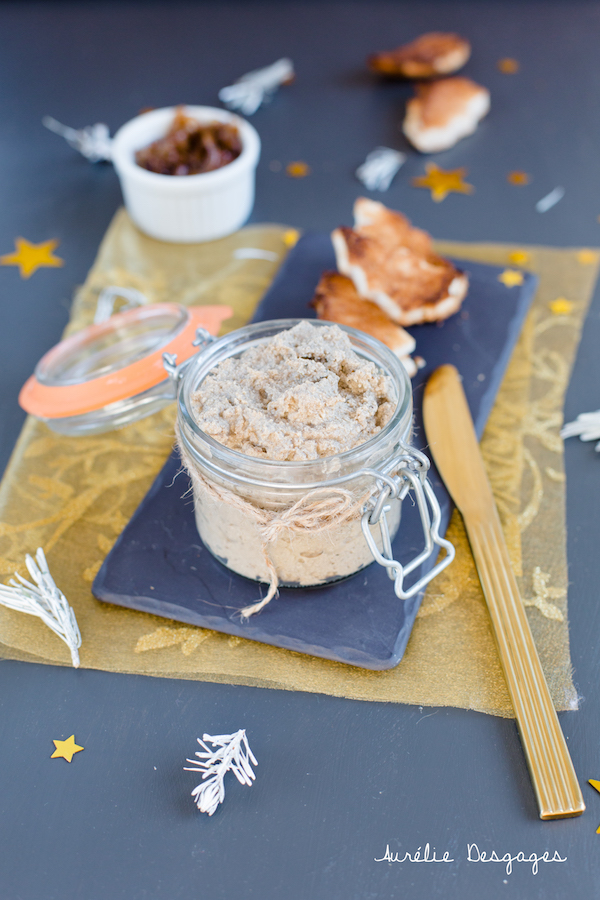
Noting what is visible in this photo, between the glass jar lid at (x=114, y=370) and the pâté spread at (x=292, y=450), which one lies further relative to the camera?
the glass jar lid at (x=114, y=370)

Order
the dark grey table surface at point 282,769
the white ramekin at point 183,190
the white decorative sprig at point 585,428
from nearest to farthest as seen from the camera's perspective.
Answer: the dark grey table surface at point 282,769
the white decorative sprig at point 585,428
the white ramekin at point 183,190

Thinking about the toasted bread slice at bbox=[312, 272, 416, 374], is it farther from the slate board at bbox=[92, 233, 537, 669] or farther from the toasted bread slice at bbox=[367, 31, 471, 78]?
the toasted bread slice at bbox=[367, 31, 471, 78]

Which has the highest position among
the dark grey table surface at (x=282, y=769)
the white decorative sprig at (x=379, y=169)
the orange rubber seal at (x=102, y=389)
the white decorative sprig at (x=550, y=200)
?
the orange rubber seal at (x=102, y=389)

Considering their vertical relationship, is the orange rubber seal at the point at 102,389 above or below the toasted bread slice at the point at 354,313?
above

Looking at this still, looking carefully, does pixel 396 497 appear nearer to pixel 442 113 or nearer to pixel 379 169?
pixel 379 169

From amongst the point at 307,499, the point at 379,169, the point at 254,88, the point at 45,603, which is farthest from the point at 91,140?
the point at 307,499

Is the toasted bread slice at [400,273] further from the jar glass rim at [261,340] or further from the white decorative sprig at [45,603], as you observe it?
the white decorative sprig at [45,603]

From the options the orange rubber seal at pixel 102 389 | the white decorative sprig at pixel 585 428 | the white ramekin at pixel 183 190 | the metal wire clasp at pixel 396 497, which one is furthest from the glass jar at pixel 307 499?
the white ramekin at pixel 183 190
